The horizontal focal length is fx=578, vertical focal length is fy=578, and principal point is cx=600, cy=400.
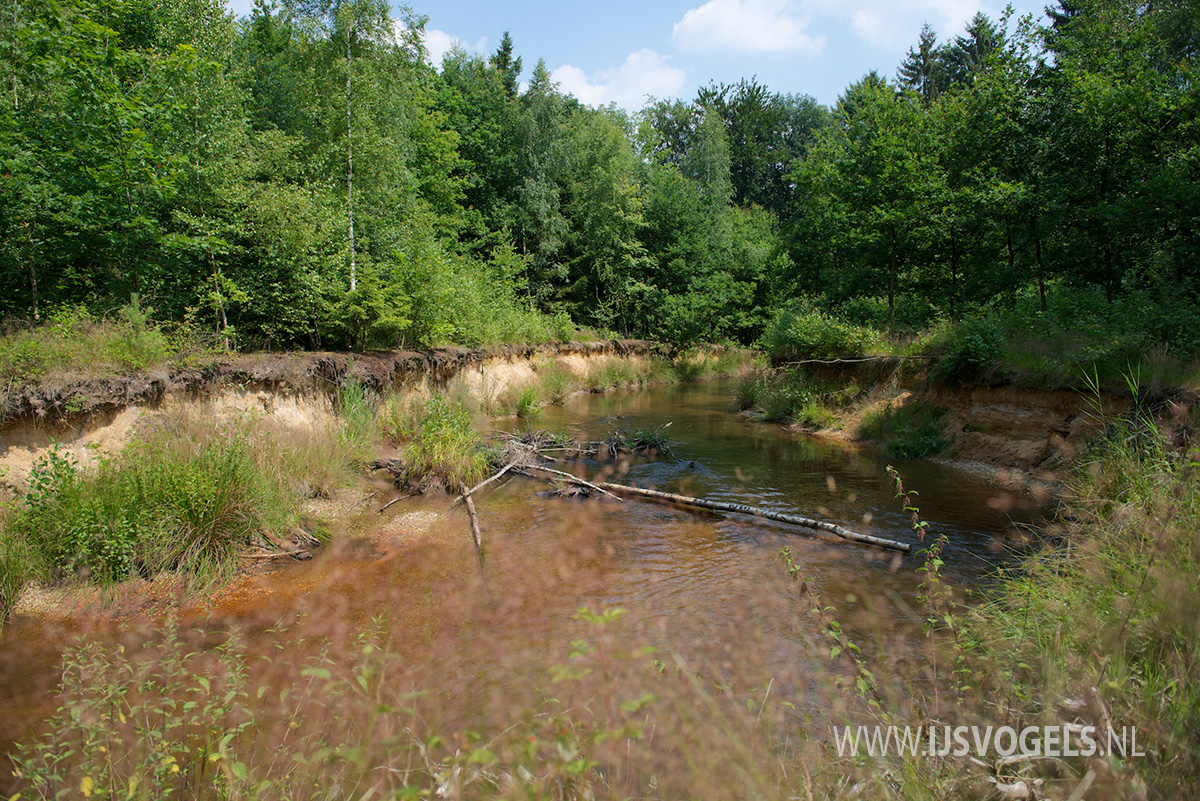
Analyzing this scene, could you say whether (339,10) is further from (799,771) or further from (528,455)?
(799,771)

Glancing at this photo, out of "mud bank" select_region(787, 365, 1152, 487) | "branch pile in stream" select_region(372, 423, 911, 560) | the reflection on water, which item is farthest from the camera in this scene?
"mud bank" select_region(787, 365, 1152, 487)

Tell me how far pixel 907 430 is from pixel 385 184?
47.6 feet

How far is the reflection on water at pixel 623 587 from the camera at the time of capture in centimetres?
434

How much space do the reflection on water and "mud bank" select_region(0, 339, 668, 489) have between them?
85.7 inches

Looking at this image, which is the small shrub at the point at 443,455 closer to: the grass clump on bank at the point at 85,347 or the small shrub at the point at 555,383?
the grass clump on bank at the point at 85,347

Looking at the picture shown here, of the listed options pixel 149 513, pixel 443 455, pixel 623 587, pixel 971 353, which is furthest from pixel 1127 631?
pixel 971 353

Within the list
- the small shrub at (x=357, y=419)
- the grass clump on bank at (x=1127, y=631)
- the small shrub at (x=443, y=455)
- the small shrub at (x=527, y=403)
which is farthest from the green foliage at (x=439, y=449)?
the grass clump on bank at (x=1127, y=631)

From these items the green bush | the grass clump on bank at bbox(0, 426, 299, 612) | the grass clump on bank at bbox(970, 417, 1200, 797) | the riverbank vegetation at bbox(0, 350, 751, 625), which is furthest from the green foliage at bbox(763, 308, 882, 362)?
the grass clump on bank at bbox(0, 426, 299, 612)

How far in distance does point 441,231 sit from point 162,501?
78.1 ft

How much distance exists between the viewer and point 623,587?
5.79 meters

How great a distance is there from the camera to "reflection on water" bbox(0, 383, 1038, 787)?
171 inches

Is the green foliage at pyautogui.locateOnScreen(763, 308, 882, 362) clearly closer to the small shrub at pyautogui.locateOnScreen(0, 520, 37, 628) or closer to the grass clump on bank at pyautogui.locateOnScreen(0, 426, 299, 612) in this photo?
the grass clump on bank at pyautogui.locateOnScreen(0, 426, 299, 612)

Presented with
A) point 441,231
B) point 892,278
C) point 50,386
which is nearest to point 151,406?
point 50,386

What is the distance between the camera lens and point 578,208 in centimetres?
3253
